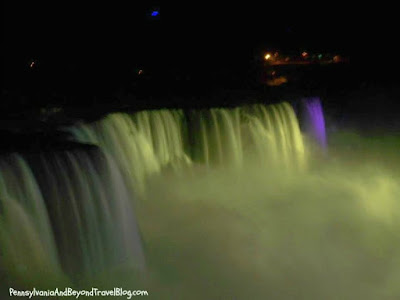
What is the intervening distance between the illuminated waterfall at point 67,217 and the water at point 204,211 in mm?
10

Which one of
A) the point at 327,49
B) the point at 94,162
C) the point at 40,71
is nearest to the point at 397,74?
the point at 327,49

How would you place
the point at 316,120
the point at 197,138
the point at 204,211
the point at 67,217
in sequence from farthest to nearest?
the point at 316,120 < the point at 197,138 < the point at 204,211 < the point at 67,217

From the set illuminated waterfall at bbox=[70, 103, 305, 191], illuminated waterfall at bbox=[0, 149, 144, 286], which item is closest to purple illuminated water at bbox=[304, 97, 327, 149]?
illuminated waterfall at bbox=[70, 103, 305, 191]

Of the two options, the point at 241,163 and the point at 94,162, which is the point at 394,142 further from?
the point at 94,162

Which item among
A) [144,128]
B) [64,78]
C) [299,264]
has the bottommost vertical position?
[299,264]

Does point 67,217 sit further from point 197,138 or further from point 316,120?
point 316,120

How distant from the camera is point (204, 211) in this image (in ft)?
21.6

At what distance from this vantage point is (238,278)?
5152mm

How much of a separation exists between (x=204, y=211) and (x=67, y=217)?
2.81 m

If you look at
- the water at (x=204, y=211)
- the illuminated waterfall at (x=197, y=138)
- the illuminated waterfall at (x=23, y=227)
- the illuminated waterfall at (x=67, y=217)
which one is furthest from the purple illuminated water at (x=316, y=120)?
the illuminated waterfall at (x=23, y=227)

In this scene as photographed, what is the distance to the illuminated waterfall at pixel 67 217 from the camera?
360 centimetres

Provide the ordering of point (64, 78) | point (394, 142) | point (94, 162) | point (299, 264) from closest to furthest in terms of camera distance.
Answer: point (94, 162)
point (299, 264)
point (394, 142)
point (64, 78)

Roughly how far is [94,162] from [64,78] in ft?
37.1

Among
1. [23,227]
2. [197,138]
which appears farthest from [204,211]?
[23,227]
